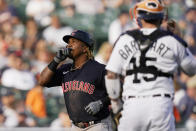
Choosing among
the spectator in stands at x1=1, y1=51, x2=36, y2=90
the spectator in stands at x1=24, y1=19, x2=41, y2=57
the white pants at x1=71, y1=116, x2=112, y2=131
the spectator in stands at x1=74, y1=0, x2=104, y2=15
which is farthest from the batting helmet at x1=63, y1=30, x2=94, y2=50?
the spectator in stands at x1=74, y1=0, x2=104, y2=15

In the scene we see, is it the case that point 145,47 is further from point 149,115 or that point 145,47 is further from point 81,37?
point 81,37

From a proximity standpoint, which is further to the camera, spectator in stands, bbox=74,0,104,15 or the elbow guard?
spectator in stands, bbox=74,0,104,15

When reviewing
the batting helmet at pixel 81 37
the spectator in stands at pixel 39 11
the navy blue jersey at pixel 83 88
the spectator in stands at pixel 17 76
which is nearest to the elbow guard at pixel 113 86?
the navy blue jersey at pixel 83 88

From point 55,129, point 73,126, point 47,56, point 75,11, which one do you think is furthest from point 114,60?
point 75,11

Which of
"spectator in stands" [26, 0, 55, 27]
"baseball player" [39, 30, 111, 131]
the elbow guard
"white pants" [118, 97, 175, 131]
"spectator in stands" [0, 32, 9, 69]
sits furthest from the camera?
"spectator in stands" [26, 0, 55, 27]

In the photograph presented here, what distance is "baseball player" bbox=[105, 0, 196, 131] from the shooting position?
394 centimetres

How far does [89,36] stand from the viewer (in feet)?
19.0

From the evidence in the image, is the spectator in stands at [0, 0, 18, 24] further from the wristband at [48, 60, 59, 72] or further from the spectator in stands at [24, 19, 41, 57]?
the wristband at [48, 60, 59, 72]

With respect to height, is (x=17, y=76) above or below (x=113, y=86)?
below

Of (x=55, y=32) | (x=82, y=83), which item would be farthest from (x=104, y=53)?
(x=82, y=83)

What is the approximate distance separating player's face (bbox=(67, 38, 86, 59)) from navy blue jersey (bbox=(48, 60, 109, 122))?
0.57ft

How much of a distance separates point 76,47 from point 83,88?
0.52 m

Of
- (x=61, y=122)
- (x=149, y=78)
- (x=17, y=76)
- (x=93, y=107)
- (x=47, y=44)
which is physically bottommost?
(x=61, y=122)

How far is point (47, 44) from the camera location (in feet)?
36.0
